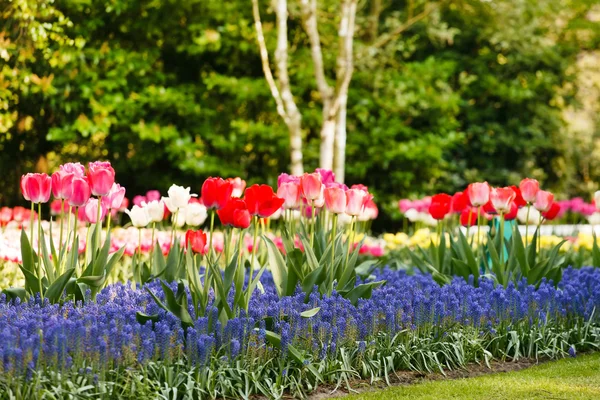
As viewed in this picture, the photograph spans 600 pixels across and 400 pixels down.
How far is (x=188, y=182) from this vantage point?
14.9 metres

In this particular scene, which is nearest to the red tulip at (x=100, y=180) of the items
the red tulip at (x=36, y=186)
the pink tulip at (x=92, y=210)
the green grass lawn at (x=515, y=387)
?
the red tulip at (x=36, y=186)

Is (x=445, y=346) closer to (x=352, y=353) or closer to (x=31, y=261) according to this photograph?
(x=352, y=353)

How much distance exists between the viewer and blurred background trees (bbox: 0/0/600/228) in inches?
520

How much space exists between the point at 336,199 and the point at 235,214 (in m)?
0.71

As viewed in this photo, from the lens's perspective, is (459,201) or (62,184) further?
(459,201)

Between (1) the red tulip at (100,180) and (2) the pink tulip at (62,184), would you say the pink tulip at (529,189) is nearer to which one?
(1) the red tulip at (100,180)

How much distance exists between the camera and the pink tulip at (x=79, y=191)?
4.27m

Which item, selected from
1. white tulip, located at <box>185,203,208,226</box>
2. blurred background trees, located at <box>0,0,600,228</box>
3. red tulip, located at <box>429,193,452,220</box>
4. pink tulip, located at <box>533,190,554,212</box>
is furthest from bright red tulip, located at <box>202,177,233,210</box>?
blurred background trees, located at <box>0,0,600,228</box>

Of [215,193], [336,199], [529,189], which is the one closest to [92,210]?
[215,193]

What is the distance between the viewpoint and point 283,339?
4035 millimetres

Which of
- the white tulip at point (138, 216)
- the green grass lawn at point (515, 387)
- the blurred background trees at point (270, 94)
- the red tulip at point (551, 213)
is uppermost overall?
the blurred background trees at point (270, 94)

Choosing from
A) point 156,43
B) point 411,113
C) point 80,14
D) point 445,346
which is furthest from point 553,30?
point 445,346

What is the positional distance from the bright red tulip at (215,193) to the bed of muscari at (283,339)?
23.5 inches

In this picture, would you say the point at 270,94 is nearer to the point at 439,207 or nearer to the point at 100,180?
the point at 439,207
